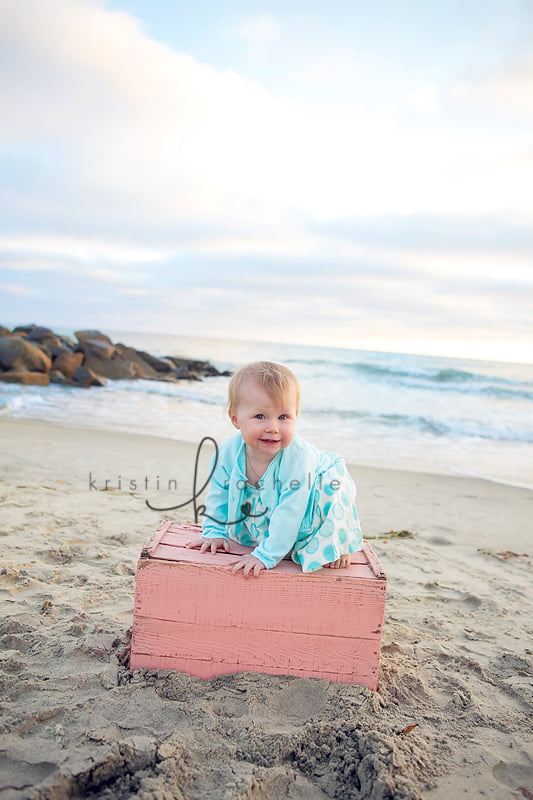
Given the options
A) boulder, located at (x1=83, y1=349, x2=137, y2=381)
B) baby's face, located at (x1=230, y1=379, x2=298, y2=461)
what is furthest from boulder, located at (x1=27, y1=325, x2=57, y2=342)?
baby's face, located at (x1=230, y1=379, x2=298, y2=461)

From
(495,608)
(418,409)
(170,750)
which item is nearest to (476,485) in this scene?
(495,608)

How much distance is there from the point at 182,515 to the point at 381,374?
23448 mm

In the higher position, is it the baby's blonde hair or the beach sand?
the baby's blonde hair

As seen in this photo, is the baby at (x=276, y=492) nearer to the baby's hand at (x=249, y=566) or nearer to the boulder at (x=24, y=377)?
the baby's hand at (x=249, y=566)

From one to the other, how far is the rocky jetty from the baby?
13894 millimetres

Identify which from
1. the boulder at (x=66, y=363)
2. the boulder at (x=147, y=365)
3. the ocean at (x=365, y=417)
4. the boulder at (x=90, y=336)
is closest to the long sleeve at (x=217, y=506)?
the ocean at (x=365, y=417)

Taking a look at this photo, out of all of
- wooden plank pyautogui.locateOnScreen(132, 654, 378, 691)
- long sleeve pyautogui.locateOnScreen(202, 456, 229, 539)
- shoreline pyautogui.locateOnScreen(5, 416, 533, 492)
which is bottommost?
shoreline pyautogui.locateOnScreen(5, 416, 533, 492)

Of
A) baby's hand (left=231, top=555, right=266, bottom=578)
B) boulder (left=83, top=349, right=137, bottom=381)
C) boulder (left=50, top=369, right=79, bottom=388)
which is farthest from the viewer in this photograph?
boulder (left=83, top=349, right=137, bottom=381)

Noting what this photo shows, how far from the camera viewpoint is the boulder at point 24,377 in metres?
14.9

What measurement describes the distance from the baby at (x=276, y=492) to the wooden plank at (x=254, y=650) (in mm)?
301

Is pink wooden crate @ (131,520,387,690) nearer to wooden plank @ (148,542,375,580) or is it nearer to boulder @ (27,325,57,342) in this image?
wooden plank @ (148,542,375,580)

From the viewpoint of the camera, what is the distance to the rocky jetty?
15.6 metres

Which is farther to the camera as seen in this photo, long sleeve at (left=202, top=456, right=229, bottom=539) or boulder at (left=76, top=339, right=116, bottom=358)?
boulder at (left=76, top=339, right=116, bottom=358)

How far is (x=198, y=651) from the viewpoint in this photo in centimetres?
233
